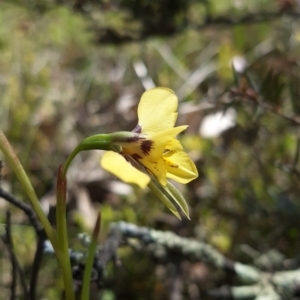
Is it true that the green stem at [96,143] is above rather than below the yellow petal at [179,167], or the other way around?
above

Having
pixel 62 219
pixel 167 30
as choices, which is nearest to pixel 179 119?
pixel 167 30

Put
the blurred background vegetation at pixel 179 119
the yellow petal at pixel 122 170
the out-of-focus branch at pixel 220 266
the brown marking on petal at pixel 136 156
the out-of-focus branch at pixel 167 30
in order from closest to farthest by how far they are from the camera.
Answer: the yellow petal at pixel 122 170
the brown marking on petal at pixel 136 156
the out-of-focus branch at pixel 220 266
the blurred background vegetation at pixel 179 119
the out-of-focus branch at pixel 167 30

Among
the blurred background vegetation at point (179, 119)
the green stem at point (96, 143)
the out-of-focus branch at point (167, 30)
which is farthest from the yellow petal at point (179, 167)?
the out-of-focus branch at point (167, 30)

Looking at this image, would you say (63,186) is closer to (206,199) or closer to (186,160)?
(186,160)

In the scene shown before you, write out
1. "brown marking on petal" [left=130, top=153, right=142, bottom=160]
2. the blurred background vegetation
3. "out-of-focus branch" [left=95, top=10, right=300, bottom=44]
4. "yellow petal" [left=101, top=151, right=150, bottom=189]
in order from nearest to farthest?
"yellow petal" [left=101, top=151, right=150, bottom=189] < "brown marking on petal" [left=130, top=153, right=142, bottom=160] < the blurred background vegetation < "out-of-focus branch" [left=95, top=10, right=300, bottom=44]

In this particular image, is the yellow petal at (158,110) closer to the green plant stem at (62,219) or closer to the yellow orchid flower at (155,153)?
the yellow orchid flower at (155,153)

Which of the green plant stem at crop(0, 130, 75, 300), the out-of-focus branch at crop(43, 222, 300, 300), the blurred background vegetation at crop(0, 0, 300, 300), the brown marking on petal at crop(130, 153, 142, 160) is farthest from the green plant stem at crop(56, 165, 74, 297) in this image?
the blurred background vegetation at crop(0, 0, 300, 300)

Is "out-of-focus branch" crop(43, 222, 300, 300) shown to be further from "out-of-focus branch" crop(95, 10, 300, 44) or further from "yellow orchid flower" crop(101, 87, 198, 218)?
"out-of-focus branch" crop(95, 10, 300, 44)
